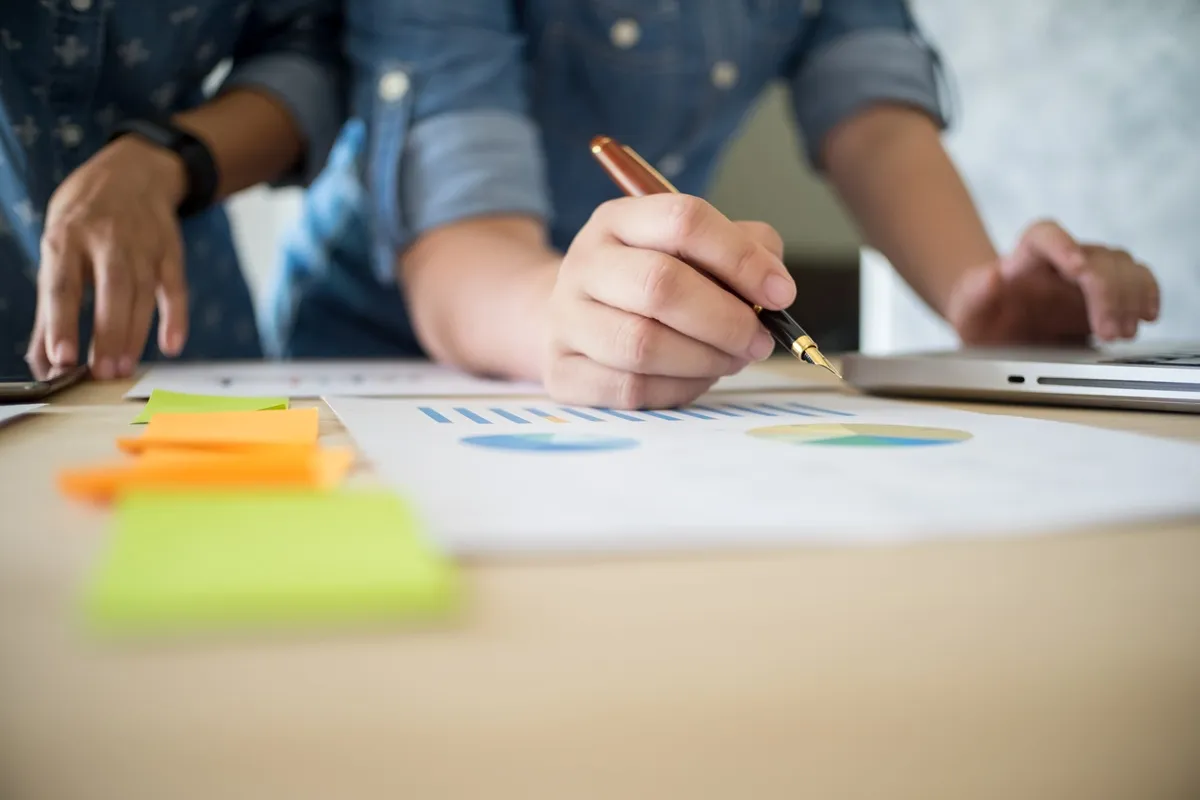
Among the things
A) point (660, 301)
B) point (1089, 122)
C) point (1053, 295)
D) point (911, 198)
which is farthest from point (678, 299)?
point (1089, 122)

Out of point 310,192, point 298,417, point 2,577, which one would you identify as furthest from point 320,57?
point 2,577

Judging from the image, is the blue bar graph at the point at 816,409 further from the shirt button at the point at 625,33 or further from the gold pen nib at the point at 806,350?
the shirt button at the point at 625,33

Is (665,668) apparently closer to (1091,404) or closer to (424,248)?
(1091,404)

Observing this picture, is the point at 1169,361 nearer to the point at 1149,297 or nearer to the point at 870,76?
the point at 1149,297

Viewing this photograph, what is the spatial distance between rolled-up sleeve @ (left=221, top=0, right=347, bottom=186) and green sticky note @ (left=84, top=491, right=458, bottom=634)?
2.06ft

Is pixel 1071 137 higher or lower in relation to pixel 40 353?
higher

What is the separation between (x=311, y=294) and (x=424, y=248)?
0.29 metres

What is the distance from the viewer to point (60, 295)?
0.52m

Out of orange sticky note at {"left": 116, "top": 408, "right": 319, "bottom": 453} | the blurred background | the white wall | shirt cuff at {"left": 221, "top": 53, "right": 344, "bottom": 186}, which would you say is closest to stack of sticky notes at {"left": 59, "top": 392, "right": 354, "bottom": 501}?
orange sticky note at {"left": 116, "top": 408, "right": 319, "bottom": 453}

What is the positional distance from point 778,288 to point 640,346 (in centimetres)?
6

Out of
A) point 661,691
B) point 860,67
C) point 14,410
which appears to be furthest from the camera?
point 860,67

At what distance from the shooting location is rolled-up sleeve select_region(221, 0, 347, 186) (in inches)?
28.8

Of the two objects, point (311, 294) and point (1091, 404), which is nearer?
point (1091, 404)

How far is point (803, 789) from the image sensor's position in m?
0.13
